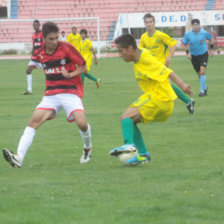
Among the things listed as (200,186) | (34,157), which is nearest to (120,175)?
(200,186)

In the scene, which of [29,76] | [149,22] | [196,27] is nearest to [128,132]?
[149,22]

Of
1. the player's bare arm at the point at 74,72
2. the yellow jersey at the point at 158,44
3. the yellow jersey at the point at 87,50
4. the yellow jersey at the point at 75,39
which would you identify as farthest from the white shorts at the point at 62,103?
the yellow jersey at the point at 75,39

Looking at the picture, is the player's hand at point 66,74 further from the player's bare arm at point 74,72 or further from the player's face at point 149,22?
the player's face at point 149,22

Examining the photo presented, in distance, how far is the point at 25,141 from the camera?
722 cm

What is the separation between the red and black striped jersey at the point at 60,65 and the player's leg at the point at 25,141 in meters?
0.33

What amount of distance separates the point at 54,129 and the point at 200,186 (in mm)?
5286

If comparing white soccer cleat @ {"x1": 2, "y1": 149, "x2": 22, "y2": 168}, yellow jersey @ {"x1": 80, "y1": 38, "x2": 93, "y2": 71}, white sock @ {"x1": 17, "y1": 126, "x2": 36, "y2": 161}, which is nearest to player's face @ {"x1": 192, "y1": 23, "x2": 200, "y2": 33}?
yellow jersey @ {"x1": 80, "y1": 38, "x2": 93, "y2": 71}

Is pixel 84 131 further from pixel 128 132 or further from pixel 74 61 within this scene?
pixel 74 61

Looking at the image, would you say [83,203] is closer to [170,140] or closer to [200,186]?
[200,186]

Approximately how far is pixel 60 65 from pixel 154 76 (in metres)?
1.18

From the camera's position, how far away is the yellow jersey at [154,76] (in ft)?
23.8

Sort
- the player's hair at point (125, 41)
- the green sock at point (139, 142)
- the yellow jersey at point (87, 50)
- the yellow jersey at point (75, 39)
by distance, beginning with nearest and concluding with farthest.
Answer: the player's hair at point (125, 41), the green sock at point (139, 142), the yellow jersey at point (87, 50), the yellow jersey at point (75, 39)

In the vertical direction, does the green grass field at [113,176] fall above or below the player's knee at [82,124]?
below

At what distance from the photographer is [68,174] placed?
697 cm
